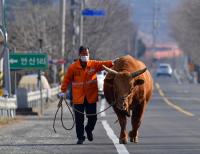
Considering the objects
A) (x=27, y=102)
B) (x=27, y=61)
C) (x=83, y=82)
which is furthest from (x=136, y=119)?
(x=27, y=102)

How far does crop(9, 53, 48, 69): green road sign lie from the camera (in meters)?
35.7

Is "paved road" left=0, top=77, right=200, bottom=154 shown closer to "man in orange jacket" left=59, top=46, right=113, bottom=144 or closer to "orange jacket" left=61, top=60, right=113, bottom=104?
"man in orange jacket" left=59, top=46, right=113, bottom=144

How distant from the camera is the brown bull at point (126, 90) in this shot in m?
19.0

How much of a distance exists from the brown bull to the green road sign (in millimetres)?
15926

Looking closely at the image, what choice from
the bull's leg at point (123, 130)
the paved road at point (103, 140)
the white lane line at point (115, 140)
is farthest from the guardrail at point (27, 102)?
the bull's leg at point (123, 130)

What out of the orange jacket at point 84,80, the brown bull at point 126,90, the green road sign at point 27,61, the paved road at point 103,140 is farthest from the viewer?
the green road sign at point 27,61

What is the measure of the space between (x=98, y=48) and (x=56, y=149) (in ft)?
159

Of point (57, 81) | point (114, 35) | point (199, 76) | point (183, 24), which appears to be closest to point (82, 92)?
point (57, 81)

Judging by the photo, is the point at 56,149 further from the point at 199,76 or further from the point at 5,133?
the point at 199,76

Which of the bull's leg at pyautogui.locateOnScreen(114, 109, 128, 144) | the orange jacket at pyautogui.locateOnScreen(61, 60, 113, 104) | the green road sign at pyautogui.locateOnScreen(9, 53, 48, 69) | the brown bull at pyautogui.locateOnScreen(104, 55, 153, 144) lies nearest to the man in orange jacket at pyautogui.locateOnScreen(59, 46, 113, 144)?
the orange jacket at pyautogui.locateOnScreen(61, 60, 113, 104)

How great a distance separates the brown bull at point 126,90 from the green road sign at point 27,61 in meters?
15.9

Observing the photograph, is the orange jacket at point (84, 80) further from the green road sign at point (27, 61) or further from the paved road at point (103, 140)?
the green road sign at point (27, 61)

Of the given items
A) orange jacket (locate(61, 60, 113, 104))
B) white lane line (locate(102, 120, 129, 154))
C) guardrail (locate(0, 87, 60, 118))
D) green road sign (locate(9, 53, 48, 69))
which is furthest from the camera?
green road sign (locate(9, 53, 48, 69))

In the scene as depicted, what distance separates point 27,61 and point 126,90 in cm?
1727
